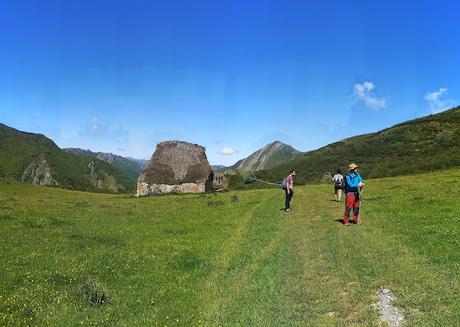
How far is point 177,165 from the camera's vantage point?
2763 inches

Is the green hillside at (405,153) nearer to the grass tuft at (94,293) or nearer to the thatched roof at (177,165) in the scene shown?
the thatched roof at (177,165)

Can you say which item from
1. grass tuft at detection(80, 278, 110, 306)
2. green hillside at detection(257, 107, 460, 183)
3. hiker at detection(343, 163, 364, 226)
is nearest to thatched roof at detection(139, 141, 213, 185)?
green hillside at detection(257, 107, 460, 183)

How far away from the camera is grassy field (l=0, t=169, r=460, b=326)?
34.6 feet

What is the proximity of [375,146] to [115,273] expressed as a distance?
488 ft

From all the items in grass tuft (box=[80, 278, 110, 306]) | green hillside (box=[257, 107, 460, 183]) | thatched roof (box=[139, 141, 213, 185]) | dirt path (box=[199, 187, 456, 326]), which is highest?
green hillside (box=[257, 107, 460, 183])

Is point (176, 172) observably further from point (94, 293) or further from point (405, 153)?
point (405, 153)

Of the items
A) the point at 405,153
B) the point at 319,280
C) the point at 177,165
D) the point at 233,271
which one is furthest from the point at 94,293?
the point at 405,153

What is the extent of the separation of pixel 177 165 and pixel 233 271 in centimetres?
5597

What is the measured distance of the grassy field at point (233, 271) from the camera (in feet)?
34.6

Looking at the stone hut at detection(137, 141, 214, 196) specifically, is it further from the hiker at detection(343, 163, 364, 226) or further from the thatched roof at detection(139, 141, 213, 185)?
the hiker at detection(343, 163, 364, 226)

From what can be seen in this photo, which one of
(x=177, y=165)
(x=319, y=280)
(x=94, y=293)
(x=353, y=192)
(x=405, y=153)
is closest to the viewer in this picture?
(x=94, y=293)

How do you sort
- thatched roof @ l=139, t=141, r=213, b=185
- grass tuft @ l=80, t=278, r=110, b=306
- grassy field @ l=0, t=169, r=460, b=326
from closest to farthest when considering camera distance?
grassy field @ l=0, t=169, r=460, b=326
grass tuft @ l=80, t=278, r=110, b=306
thatched roof @ l=139, t=141, r=213, b=185

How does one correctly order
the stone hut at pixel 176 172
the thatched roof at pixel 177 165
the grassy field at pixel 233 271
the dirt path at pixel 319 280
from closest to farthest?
the dirt path at pixel 319 280 → the grassy field at pixel 233 271 → the stone hut at pixel 176 172 → the thatched roof at pixel 177 165

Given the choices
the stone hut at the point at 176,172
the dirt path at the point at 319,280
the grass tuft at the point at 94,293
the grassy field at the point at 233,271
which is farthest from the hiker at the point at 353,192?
the stone hut at the point at 176,172
